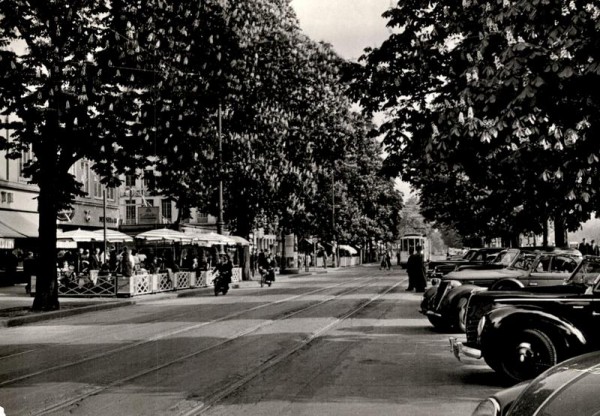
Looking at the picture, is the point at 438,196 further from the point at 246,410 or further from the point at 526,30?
the point at 246,410

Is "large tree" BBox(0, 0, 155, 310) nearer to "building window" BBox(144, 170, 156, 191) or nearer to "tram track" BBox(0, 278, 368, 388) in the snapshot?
"building window" BBox(144, 170, 156, 191)

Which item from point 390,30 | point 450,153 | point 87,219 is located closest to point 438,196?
point 87,219

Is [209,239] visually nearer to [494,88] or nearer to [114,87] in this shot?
[114,87]

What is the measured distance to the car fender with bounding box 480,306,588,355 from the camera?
9.02m

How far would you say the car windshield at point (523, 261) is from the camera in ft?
59.4

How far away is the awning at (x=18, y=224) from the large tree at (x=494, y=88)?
76.0 ft

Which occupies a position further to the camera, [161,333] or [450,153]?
[161,333]

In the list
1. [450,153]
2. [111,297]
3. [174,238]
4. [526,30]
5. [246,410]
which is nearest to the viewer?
[246,410]

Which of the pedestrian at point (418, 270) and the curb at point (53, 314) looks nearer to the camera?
the curb at point (53, 314)

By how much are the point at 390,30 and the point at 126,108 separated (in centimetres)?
787

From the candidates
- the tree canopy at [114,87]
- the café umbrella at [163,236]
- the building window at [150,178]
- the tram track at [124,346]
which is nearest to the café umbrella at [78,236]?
the café umbrella at [163,236]

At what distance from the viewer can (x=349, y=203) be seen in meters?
75.9

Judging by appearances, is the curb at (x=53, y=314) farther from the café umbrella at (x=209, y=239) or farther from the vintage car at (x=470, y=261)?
the vintage car at (x=470, y=261)

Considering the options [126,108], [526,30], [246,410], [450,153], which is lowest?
[246,410]
